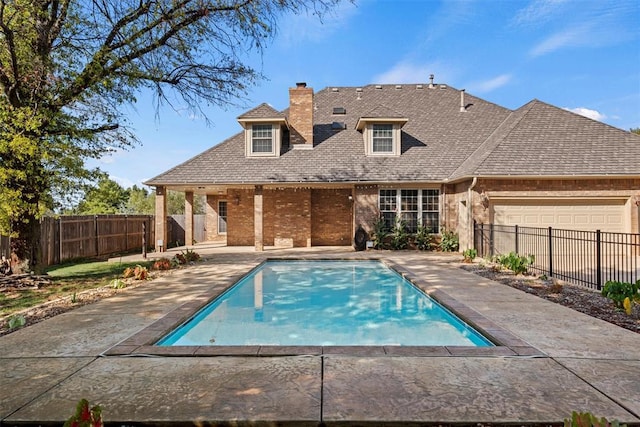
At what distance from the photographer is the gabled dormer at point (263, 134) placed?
664 inches

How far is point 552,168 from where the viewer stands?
13.0 metres

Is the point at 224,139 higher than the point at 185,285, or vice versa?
the point at 224,139

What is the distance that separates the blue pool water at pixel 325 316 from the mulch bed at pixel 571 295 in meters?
2.17

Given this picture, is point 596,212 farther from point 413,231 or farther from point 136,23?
point 136,23

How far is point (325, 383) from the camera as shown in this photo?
3.32m

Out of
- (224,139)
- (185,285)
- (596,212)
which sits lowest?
(185,285)

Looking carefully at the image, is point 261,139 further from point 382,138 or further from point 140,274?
point 140,274

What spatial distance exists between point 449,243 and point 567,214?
14.2 feet

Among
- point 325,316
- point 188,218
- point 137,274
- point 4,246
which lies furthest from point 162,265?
point 188,218

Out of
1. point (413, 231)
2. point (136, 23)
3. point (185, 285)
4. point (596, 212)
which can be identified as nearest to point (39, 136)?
point (136, 23)

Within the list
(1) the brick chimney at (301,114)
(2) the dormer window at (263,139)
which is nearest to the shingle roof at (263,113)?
(2) the dormer window at (263,139)

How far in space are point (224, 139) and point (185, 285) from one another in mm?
11498

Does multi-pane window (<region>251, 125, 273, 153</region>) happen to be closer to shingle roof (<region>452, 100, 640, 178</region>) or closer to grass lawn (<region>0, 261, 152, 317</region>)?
grass lawn (<region>0, 261, 152, 317</region>)

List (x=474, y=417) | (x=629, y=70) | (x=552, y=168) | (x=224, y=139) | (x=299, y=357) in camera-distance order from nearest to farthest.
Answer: (x=474, y=417)
(x=299, y=357)
(x=552, y=168)
(x=629, y=70)
(x=224, y=139)
